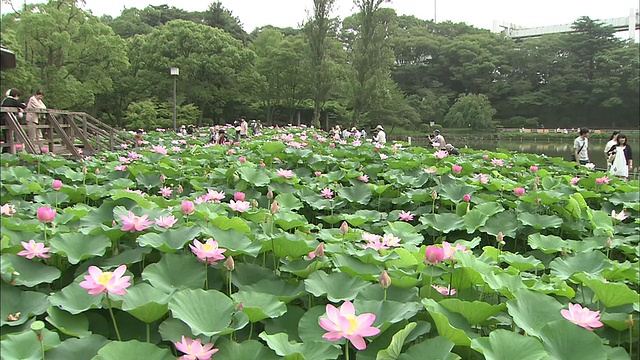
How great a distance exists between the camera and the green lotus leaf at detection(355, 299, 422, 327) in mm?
986

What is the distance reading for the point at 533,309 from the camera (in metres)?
1.11

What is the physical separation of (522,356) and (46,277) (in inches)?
40.3

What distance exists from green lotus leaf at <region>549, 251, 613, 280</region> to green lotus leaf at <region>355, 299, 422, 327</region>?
2.50ft

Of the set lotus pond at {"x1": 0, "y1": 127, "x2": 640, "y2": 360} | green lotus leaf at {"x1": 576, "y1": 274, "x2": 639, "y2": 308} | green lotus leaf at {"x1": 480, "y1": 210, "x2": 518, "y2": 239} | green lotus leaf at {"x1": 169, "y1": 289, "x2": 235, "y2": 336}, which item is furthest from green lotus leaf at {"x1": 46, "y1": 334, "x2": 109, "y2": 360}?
green lotus leaf at {"x1": 480, "y1": 210, "x2": 518, "y2": 239}

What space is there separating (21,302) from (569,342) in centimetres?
111

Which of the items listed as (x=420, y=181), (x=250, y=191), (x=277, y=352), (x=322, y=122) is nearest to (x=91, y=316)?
(x=277, y=352)

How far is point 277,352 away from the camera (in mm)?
866

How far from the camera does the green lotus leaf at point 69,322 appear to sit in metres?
0.96

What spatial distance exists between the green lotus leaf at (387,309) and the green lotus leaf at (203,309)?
26 cm

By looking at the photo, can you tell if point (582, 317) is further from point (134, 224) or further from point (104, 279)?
point (134, 224)

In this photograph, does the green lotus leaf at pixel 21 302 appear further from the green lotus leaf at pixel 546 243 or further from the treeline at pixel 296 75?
the treeline at pixel 296 75

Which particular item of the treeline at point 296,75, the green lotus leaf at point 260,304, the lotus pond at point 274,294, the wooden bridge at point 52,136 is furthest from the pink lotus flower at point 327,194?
the treeline at point 296,75

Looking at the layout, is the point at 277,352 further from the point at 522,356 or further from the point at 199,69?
the point at 199,69

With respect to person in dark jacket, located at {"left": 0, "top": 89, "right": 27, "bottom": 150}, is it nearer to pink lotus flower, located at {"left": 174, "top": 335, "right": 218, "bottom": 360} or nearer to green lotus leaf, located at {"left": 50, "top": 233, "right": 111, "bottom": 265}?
green lotus leaf, located at {"left": 50, "top": 233, "right": 111, "bottom": 265}
